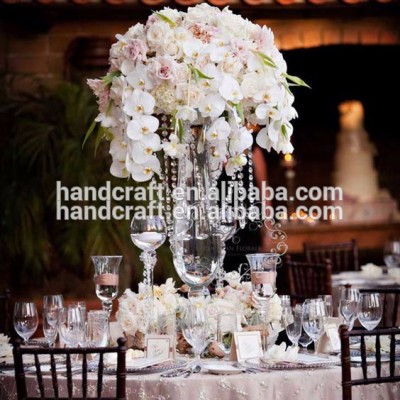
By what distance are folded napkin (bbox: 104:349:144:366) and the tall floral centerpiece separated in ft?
1.13

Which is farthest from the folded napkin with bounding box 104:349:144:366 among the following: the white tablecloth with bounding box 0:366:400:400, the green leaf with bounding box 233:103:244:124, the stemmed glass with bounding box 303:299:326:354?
the green leaf with bounding box 233:103:244:124

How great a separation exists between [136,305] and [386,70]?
21.3ft

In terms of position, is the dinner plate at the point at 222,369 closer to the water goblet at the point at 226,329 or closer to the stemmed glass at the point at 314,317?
the water goblet at the point at 226,329

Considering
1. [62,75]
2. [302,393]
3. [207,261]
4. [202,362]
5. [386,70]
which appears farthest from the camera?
[386,70]

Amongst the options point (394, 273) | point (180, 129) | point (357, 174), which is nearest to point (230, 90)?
point (180, 129)

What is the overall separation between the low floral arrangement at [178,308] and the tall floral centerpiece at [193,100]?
0.09 metres

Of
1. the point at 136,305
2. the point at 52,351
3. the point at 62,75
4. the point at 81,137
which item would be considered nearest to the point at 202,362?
the point at 136,305

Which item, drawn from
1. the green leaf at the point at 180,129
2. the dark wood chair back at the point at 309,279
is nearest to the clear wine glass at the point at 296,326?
the green leaf at the point at 180,129

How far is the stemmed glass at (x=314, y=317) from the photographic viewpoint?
351cm

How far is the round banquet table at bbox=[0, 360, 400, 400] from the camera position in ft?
10.2

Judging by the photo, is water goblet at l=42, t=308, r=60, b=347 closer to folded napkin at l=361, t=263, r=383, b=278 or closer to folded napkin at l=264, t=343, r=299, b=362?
folded napkin at l=264, t=343, r=299, b=362

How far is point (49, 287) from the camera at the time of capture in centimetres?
782

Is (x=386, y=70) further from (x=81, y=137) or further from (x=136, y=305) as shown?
(x=136, y=305)

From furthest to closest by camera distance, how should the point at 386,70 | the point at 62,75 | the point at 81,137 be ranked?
the point at 386,70
the point at 62,75
the point at 81,137
